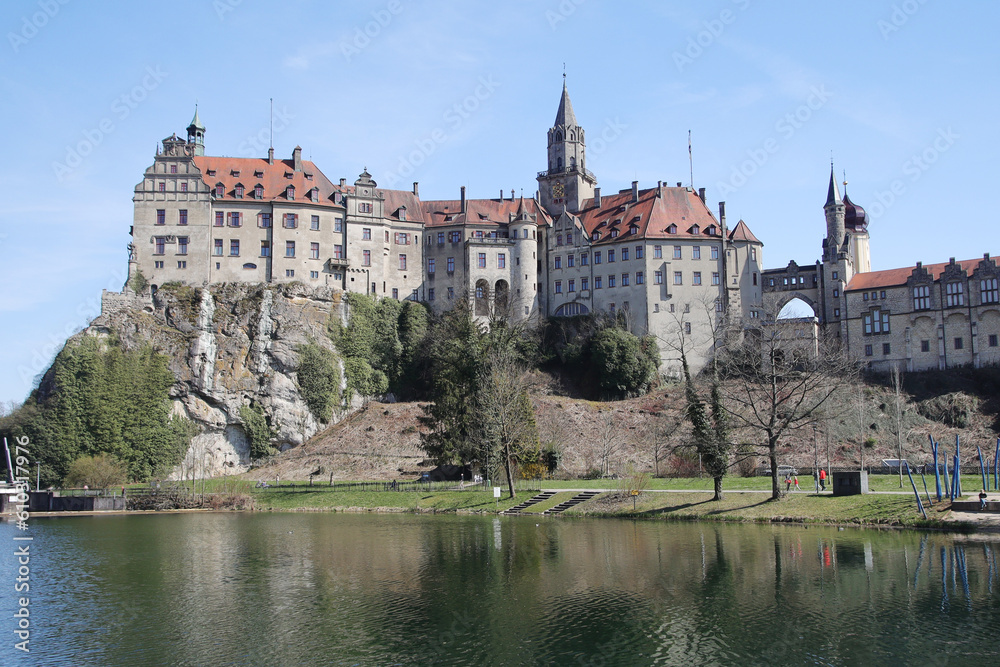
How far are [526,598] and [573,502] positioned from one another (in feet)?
65.7

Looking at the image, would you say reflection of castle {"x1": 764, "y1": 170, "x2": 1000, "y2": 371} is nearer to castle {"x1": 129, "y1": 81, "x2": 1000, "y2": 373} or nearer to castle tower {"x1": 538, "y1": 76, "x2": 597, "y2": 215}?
castle {"x1": 129, "y1": 81, "x2": 1000, "y2": 373}

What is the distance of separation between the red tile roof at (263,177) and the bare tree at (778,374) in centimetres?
3662

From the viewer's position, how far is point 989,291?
67.6 metres

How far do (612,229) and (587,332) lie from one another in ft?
35.8

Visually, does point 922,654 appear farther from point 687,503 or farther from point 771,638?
point 687,503

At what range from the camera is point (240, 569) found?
28125 mm

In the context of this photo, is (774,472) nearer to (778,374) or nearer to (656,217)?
(778,374)

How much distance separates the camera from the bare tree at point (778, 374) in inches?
1715

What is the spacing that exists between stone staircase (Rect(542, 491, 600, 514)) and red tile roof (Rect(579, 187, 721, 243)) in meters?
36.1

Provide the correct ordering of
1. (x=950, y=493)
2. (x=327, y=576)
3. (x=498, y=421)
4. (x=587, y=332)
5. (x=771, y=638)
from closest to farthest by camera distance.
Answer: (x=771, y=638) → (x=327, y=576) → (x=950, y=493) → (x=498, y=421) → (x=587, y=332)

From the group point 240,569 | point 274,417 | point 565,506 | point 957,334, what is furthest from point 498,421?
point 957,334

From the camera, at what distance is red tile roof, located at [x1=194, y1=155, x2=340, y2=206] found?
73.1 m

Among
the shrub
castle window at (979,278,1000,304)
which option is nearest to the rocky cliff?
the shrub

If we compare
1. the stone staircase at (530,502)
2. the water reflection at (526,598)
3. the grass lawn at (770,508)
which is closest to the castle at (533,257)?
the stone staircase at (530,502)
